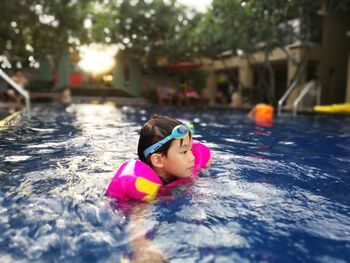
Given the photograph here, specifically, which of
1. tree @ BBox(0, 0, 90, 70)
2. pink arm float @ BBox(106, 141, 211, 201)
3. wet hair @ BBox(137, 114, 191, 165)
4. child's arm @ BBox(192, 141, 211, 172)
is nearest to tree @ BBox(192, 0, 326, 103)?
tree @ BBox(0, 0, 90, 70)

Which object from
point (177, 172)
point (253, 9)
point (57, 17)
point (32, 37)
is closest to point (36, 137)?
point (177, 172)

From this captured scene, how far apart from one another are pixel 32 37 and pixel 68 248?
68.7 feet

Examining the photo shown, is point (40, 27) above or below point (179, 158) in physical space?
above

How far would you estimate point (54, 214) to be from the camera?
259cm

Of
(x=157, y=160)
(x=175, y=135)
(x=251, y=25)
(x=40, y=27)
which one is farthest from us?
(x=40, y=27)

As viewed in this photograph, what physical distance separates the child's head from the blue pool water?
0.79 ft

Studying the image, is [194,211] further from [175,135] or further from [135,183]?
[175,135]

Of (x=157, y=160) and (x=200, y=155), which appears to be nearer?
(x=157, y=160)

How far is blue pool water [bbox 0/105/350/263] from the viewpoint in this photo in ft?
6.71

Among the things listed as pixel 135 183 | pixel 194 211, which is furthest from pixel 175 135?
pixel 194 211

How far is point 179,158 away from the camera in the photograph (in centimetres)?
303

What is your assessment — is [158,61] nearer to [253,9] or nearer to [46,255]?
[253,9]

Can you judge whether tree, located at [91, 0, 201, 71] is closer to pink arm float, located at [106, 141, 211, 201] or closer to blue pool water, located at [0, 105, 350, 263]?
blue pool water, located at [0, 105, 350, 263]

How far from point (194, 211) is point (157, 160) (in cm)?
58
